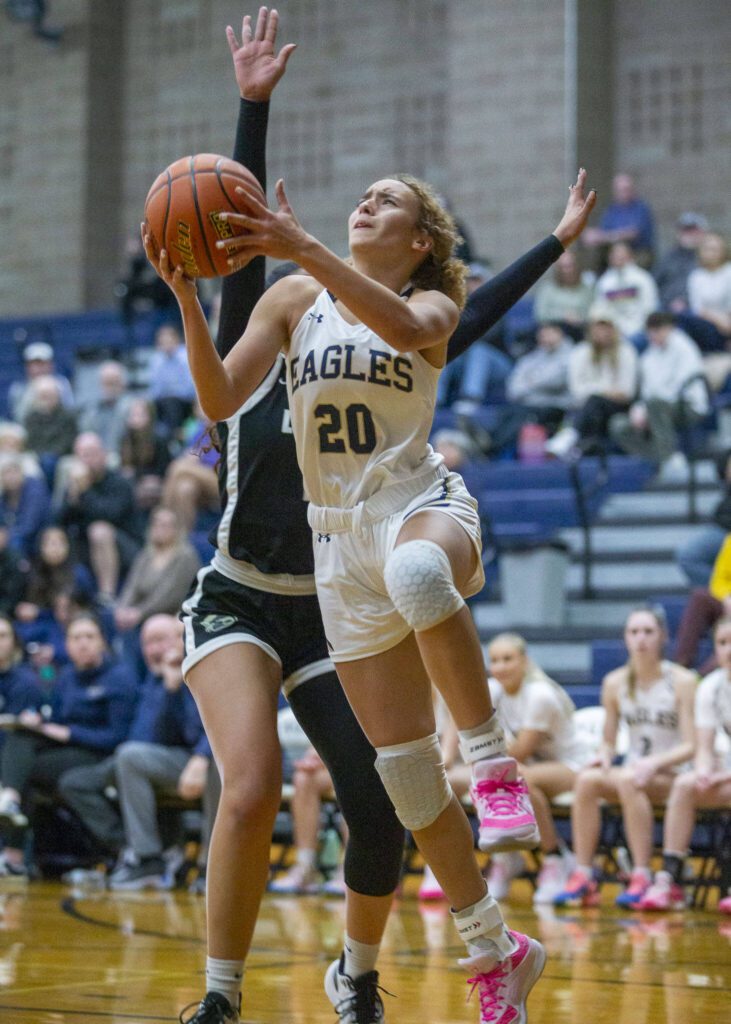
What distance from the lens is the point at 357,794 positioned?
3.64 meters

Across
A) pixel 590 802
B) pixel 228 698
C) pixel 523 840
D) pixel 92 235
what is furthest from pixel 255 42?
pixel 92 235

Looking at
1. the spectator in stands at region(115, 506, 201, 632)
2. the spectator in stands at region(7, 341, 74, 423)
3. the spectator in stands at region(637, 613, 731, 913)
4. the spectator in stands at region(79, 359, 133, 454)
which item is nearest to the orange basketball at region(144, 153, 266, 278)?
the spectator in stands at region(637, 613, 731, 913)

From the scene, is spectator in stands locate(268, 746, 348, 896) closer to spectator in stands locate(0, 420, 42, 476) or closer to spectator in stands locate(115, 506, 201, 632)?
spectator in stands locate(115, 506, 201, 632)

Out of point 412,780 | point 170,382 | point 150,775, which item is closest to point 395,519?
point 412,780

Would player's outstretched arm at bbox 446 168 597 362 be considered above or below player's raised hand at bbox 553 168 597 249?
below

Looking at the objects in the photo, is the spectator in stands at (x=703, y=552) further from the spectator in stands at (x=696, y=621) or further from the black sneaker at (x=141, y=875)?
the black sneaker at (x=141, y=875)

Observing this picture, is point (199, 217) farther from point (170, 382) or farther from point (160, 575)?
point (170, 382)

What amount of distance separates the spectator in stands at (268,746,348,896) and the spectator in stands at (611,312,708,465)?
4.43 meters

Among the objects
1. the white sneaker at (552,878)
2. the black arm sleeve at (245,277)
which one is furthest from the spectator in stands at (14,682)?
the black arm sleeve at (245,277)

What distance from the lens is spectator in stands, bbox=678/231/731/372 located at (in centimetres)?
1234

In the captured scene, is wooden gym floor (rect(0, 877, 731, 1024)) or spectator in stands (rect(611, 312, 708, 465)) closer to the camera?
wooden gym floor (rect(0, 877, 731, 1024))

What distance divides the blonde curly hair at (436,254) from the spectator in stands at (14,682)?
652 cm

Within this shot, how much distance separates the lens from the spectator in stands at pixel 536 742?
755 cm

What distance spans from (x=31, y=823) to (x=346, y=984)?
559 centimetres
